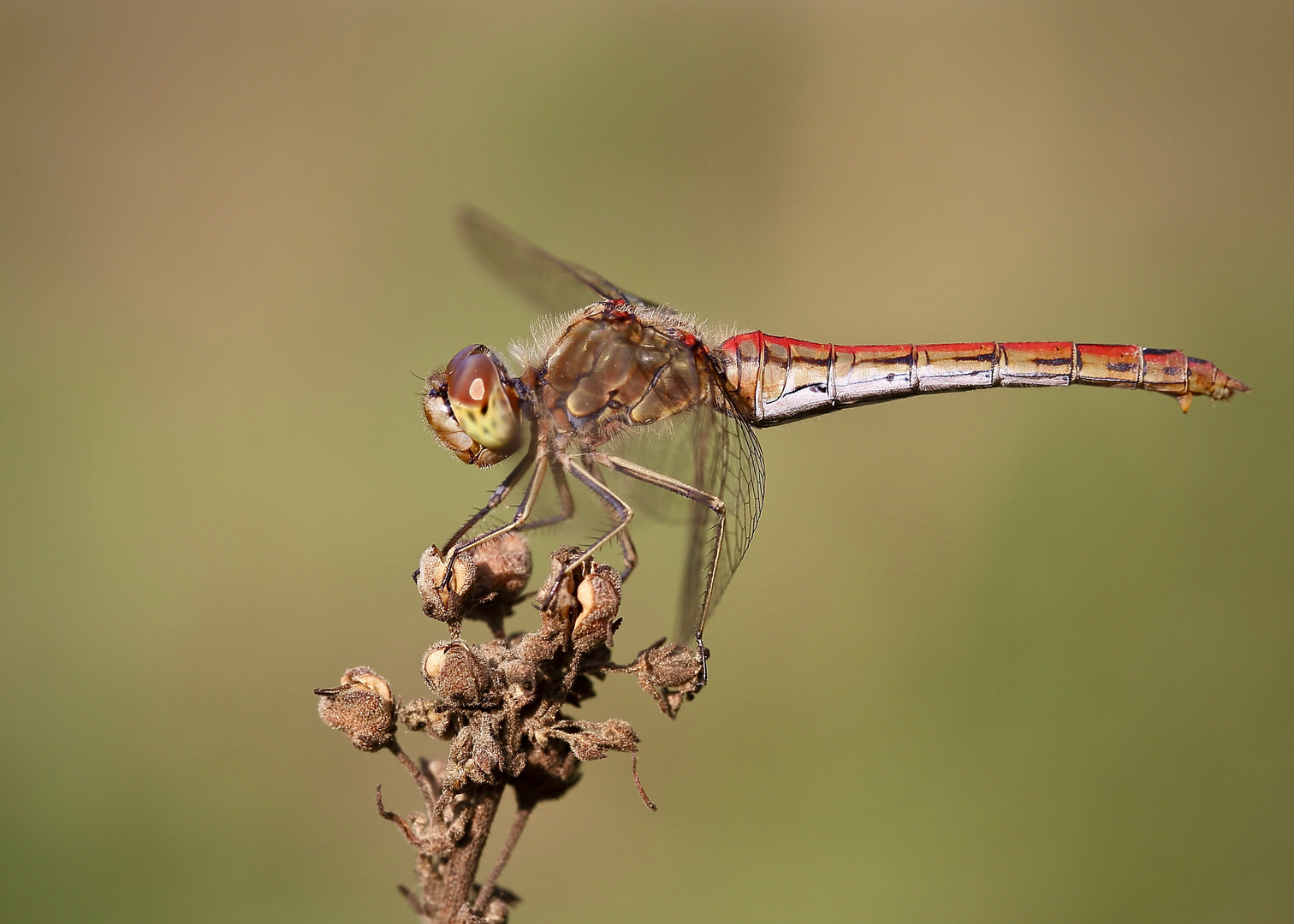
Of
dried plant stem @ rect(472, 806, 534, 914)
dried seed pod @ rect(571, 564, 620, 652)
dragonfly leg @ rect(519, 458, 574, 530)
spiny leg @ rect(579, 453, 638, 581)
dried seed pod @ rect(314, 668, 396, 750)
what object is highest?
dragonfly leg @ rect(519, 458, 574, 530)

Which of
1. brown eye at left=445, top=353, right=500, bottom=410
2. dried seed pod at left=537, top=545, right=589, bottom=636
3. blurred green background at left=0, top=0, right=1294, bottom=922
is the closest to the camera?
dried seed pod at left=537, top=545, right=589, bottom=636

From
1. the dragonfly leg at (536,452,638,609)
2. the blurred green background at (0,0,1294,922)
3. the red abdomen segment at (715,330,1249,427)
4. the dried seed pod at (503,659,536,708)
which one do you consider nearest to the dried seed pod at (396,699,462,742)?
the dried seed pod at (503,659,536,708)

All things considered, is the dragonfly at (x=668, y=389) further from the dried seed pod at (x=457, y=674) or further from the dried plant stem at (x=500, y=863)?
the dried plant stem at (x=500, y=863)

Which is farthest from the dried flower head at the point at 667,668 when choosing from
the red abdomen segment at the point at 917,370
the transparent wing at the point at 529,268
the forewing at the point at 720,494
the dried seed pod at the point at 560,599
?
the transparent wing at the point at 529,268

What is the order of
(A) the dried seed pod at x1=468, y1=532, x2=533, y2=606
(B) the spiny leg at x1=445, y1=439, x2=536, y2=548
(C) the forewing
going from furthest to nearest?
(C) the forewing, (B) the spiny leg at x1=445, y1=439, x2=536, y2=548, (A) the dried seed pod at x1=468, y1=532, x2=533, y2=606

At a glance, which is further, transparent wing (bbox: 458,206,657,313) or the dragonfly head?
transparent wing (bbox: 458,206,657,313)

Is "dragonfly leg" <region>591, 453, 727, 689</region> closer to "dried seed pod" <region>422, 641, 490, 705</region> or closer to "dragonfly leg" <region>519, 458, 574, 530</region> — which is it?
"dragonfly leg" <region>519, 458, 574, 530</region>

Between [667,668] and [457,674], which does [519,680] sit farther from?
[667,668]

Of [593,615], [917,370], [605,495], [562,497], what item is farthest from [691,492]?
[917,370]
